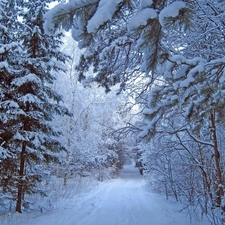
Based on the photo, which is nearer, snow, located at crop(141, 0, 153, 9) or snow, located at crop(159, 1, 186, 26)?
snow, located at crop(159, 1, 186, 26)

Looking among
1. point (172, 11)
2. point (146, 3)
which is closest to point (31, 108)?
point (146, 3)

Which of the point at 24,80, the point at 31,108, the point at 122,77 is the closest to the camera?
the point at 122,77

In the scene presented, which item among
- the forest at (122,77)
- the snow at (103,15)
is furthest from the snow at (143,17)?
the snow at (103,15)

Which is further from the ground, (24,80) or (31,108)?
(24,80)

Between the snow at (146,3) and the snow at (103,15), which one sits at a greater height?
the snow at (146,3)

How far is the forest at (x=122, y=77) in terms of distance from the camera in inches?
71.1

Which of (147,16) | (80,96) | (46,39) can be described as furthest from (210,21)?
(80,96)

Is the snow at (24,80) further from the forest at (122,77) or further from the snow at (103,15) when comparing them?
the snow at (103,15)

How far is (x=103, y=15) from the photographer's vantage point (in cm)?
159

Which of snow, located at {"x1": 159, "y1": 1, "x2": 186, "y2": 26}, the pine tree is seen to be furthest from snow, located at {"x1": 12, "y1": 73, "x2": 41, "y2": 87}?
snow, located at {"x1": 159, "y1": 1, "x2": 186, "y2": 26}

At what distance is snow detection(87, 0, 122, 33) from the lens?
157 cm

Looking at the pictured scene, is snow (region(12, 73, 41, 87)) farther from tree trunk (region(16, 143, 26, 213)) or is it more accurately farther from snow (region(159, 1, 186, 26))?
snow (region(159, 1, 186, 26))

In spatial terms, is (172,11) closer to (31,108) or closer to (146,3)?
(146,3)

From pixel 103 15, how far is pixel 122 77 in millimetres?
3386
